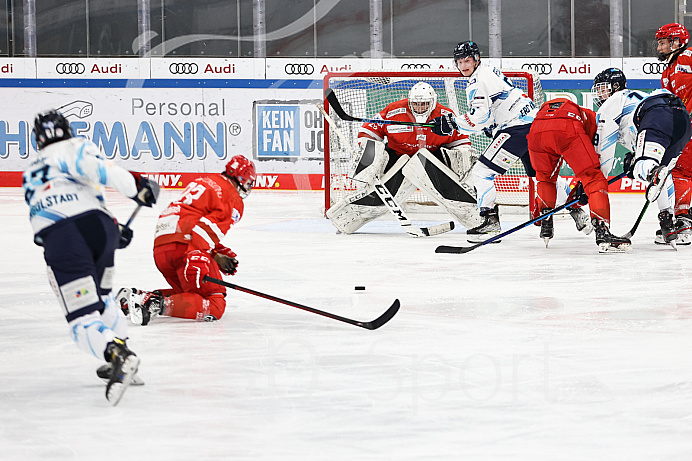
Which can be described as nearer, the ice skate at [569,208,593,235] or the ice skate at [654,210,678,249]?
the ice skate at [654,210,678,249]

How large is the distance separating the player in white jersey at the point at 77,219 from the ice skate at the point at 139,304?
87 cm

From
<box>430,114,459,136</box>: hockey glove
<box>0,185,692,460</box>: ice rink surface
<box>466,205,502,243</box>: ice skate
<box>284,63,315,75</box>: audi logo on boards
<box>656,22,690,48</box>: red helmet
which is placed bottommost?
<box>0,185,692,460</box>: ice rink surface

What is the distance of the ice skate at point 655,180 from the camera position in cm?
550

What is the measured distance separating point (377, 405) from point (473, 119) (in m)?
4.65

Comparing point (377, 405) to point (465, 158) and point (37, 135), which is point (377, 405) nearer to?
point (37, 135)

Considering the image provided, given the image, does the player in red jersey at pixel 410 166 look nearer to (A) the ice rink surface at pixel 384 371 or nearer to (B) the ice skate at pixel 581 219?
(B) the ice skate at pixel 581 219

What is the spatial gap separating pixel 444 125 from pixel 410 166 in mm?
411

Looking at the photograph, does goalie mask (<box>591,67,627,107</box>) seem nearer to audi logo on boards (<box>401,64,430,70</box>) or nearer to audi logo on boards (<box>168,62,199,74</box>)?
audi logo on boards (<box>401,64,430,70</box>)

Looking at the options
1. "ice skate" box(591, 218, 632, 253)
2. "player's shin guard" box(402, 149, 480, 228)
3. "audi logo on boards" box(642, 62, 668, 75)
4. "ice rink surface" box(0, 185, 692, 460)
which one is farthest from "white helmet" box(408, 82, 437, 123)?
→ "audi logo on boards" box(642, 62, 668, 75)

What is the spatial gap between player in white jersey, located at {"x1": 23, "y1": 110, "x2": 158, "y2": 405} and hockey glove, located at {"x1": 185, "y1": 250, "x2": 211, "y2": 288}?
82cm

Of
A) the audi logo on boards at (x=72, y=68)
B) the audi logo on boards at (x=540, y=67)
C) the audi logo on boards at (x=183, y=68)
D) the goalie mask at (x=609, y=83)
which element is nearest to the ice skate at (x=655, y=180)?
the goalie mask at (x=609, y=83)

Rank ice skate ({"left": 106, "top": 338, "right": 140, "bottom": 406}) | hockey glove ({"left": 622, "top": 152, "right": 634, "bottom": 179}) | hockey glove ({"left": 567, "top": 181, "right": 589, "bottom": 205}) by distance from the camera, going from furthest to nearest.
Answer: hockey glove ({"left": 567, "top": 181, "right": 589, "bottom": 205})
hockey glove ({"left": 622, "top": 152, "right": 634, "bottom": 179})
ice skate ({"left": 106, "top": 338, "right": 140, "bottom": 406})

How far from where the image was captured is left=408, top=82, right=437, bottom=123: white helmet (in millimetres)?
7043

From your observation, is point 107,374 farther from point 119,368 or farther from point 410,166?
point 410,166
